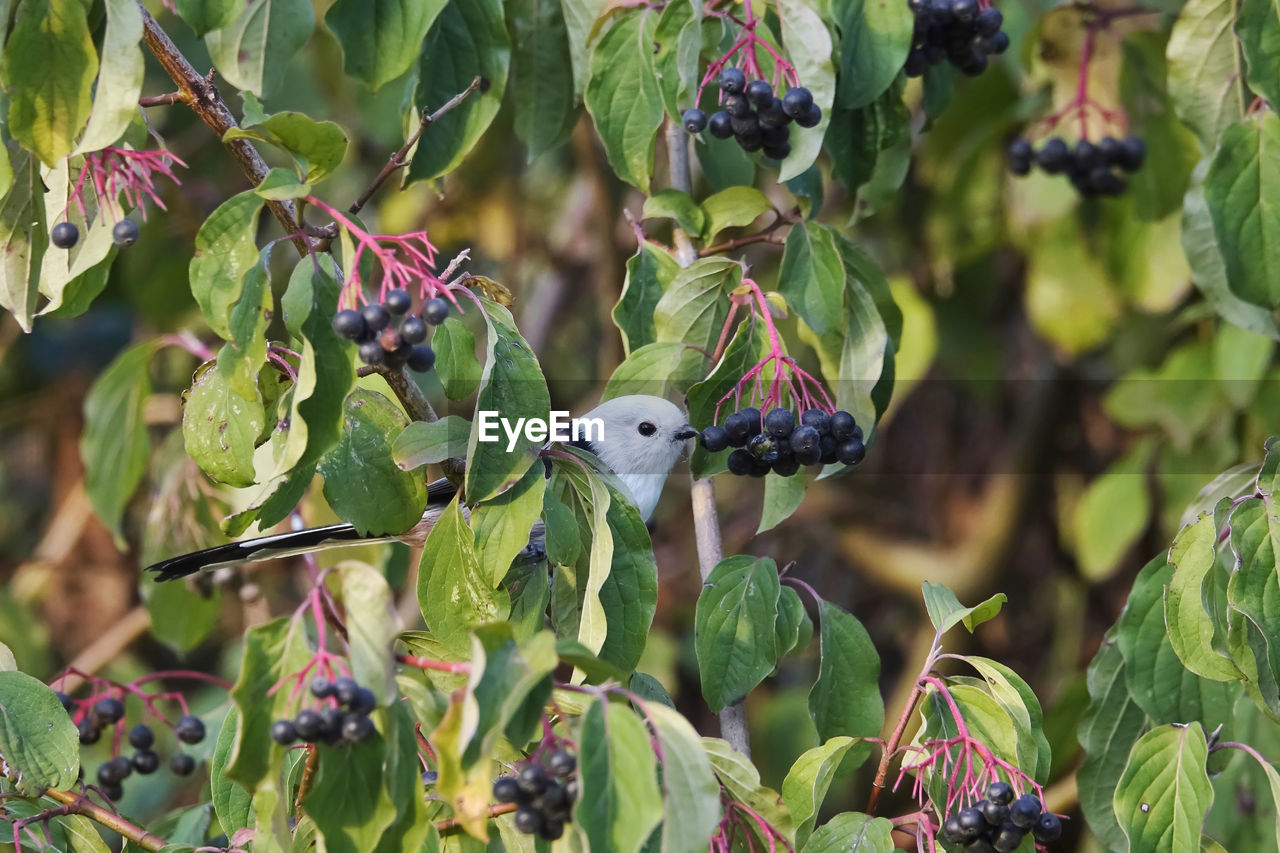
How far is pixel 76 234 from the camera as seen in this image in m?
2.03

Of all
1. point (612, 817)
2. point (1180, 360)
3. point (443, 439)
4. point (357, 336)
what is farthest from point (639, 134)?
point (1180, 360)

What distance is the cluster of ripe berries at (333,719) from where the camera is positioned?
57.1 inches

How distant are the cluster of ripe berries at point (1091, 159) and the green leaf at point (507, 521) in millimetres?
2219

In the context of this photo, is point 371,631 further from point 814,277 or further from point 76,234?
point 814,277

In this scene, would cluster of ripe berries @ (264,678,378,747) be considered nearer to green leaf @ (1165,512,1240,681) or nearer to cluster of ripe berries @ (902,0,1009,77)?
green leaf @ (1165,512,1240,681)

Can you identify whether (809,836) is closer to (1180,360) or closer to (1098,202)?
(1180,360)

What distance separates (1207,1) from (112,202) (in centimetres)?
218

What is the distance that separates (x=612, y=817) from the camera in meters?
1.43

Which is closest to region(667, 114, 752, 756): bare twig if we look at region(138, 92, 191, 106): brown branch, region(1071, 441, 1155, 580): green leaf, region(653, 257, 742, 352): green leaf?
region(653, 257, 742, 352): green leaf

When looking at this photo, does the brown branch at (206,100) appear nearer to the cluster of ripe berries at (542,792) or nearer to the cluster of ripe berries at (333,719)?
the cluster of ripe berries at (333,719)

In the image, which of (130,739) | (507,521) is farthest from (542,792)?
(130,739)

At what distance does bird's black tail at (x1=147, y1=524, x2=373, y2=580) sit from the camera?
98.3 inches

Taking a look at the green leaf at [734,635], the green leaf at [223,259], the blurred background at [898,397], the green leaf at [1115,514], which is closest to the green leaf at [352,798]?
the green leaf at [223,259]

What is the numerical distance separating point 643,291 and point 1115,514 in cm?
254
